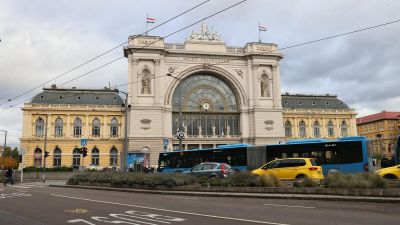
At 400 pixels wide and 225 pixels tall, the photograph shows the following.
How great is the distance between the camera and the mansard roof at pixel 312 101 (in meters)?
92.9

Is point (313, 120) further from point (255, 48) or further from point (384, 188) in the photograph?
point (384, 188)

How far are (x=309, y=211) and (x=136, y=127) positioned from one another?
58190 millimetres

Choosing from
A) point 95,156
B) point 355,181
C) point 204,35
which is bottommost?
point 355,181

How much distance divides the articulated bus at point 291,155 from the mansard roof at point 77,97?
1756 inches

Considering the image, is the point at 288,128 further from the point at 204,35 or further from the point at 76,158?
the point at 76,158

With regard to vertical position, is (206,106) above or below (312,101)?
below

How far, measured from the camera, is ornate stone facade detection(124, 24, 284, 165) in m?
70.6

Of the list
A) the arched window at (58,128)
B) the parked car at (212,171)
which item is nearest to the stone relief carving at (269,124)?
the arched window at (58,128)

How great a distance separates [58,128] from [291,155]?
58.0m

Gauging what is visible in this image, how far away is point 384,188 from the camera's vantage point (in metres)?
16.0

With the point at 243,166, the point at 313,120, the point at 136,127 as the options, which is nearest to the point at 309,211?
the point at 243,166

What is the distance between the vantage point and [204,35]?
76312mm

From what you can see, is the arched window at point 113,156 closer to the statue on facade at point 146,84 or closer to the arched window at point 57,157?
the arched window at point 57,157

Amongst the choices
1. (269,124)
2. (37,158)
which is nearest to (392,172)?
(269,124)
